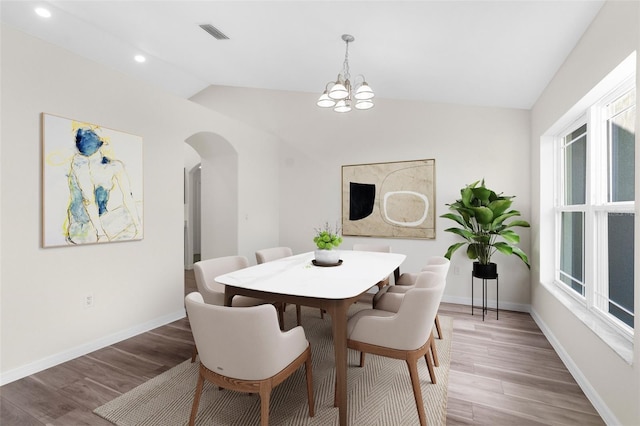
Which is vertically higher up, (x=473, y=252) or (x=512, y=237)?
(x=512, y=237)

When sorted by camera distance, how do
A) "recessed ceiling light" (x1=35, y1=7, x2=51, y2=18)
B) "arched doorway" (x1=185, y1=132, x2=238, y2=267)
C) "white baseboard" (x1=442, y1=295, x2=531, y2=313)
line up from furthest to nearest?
1. "arched doorway" (x1=185, y1=132, x2=238, y2=267)
2. "white baseboard" (x1=442, y1=295, x2=531, y2=313)
3. "recessed ceiling light" (x1=35, y1=7, x2=51, y2=18)

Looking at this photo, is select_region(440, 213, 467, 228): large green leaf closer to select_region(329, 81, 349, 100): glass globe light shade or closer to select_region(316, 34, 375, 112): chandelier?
select_region(316, 34, 375, 112): chandelier

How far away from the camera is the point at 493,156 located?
4.09 metres

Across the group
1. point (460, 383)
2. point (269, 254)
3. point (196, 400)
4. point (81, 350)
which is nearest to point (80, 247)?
point (81, 350)

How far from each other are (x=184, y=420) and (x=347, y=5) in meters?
3.09

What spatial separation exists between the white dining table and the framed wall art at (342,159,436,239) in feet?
5.73

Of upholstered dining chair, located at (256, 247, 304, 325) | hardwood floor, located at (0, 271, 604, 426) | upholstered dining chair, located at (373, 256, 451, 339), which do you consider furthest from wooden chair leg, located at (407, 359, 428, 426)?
upholstered dining chair, located at (256, 247, 304, 325)

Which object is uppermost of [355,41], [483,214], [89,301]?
[355,41]

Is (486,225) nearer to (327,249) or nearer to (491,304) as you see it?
(491,304)

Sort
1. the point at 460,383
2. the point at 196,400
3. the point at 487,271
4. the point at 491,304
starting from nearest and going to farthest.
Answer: the point at 196,400 → the point at 460,383 → the point at 487,271 → the point at 491,304

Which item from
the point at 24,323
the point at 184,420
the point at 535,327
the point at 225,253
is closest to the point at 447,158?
the point at 535,327

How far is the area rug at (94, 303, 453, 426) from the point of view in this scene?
1878mm

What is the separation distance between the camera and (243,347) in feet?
4.88

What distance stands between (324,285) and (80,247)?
221cm
